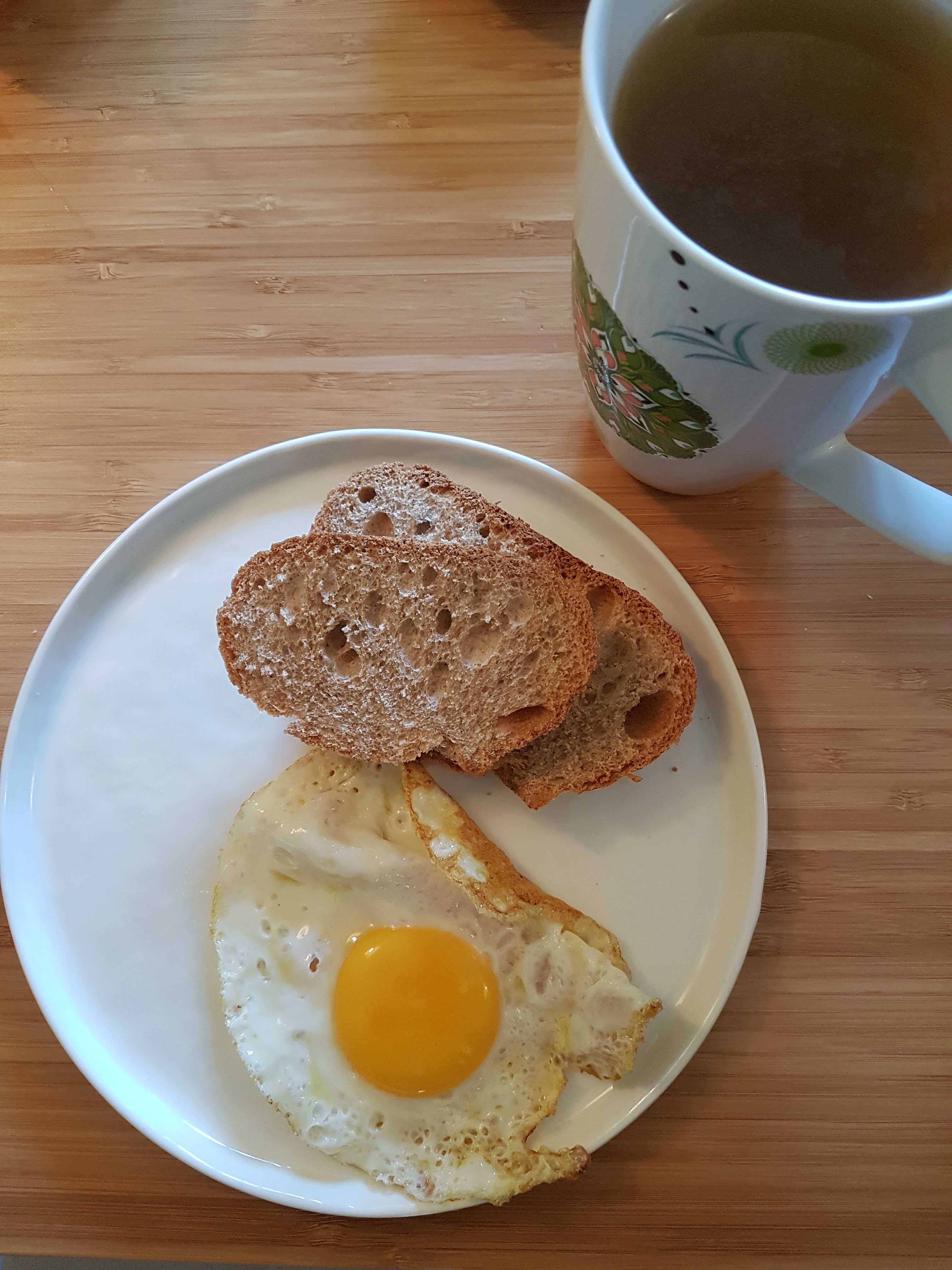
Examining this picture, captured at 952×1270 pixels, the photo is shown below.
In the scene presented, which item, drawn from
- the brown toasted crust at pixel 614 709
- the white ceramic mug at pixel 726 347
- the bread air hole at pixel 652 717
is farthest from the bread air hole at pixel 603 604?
the white ceramic mug at pixel 726 347

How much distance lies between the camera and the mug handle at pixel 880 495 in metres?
0.83

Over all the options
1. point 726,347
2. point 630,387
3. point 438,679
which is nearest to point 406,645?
point 438,679

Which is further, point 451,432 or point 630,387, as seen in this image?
point 451,432

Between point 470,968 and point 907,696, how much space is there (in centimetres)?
71

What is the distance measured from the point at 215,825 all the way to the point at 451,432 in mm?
645

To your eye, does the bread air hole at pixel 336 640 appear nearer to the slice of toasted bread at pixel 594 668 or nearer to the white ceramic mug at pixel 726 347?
the slice of toasted bread at pixel 594 668

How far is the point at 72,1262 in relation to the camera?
1.70 meters

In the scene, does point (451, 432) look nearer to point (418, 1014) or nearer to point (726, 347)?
point (726, 347)

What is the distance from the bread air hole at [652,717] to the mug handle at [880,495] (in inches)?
12.4

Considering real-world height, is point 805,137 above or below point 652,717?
above

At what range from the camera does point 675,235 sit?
0.61 metres

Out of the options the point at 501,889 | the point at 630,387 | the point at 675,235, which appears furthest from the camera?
the point at 501,889

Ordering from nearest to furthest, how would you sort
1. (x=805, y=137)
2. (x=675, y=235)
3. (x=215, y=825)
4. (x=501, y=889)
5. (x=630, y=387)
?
(x=675, y=235) < (x=805, y=137) < (x=630, y=387) < (x=501, y=889) < (x=215, y=825)

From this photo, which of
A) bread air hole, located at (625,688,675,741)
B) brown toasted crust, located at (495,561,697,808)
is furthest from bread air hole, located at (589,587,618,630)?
bread air hole, located at (625,688,675,741)
